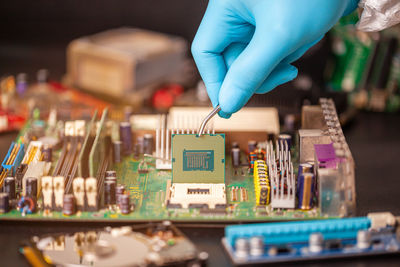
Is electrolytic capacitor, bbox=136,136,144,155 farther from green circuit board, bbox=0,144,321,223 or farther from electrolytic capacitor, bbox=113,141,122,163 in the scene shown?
green circuit board, bbox=0,144,321,223

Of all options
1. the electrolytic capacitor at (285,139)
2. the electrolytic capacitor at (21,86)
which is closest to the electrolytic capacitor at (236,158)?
the electrolytic capacitor at (285,139)

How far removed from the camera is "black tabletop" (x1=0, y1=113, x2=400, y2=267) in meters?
4.00

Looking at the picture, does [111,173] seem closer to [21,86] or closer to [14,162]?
[14,162]

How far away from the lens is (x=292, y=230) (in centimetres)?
396

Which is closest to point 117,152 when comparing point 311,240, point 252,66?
point 252,66

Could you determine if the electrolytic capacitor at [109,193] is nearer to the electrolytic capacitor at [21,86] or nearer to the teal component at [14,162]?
the teal component at [14,162]

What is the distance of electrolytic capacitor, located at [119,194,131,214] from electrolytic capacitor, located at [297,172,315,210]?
106cm

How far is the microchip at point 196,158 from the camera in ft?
15.1

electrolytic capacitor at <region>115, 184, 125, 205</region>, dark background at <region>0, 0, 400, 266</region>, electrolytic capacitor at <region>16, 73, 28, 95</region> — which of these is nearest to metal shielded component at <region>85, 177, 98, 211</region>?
electrolytic capacitor at <region>115, 184, 125, 205</region>

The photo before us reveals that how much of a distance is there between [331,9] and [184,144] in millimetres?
1308

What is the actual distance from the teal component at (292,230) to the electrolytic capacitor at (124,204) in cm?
66

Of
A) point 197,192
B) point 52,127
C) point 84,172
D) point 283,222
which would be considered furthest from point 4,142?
point 283,222

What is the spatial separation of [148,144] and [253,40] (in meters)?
1.38

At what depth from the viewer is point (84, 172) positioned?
443 centimetres
